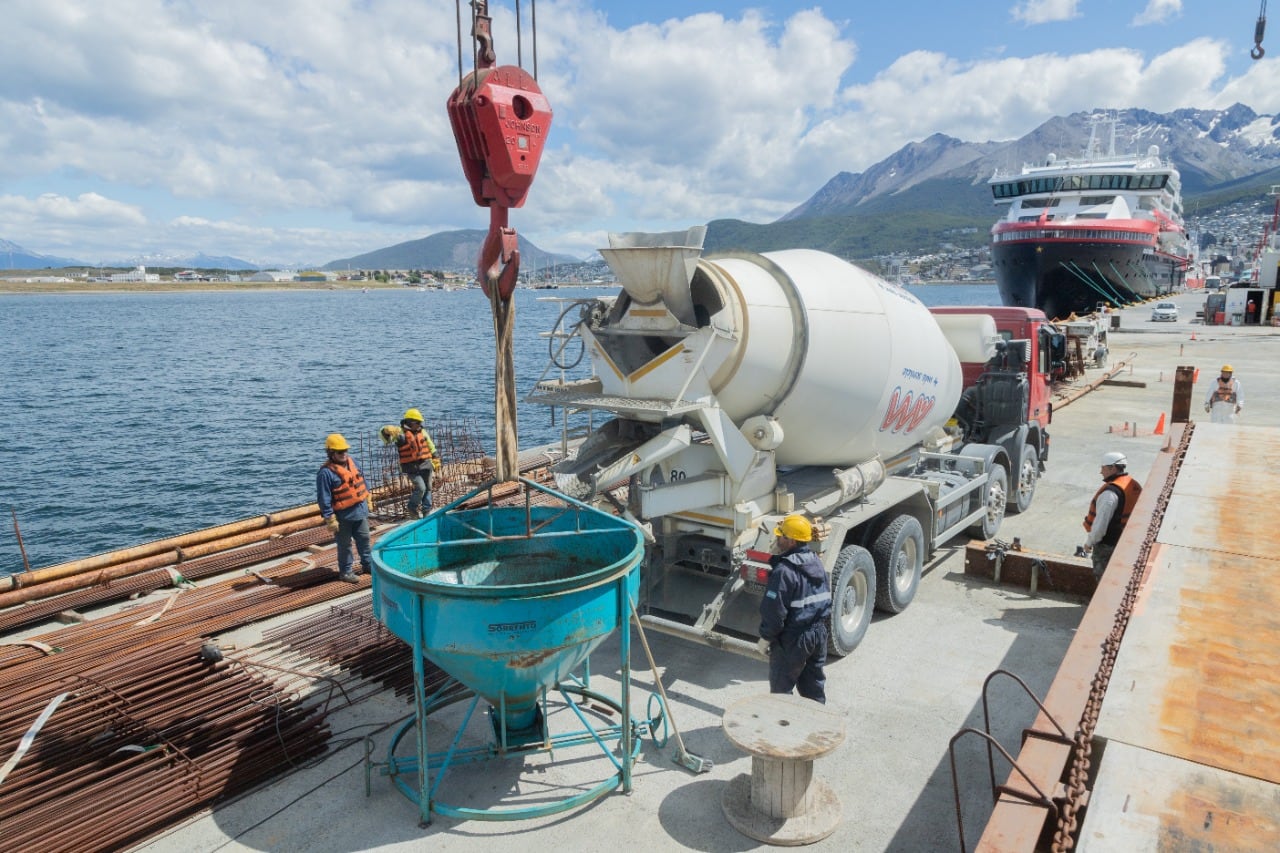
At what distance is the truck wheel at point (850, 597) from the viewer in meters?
7.45

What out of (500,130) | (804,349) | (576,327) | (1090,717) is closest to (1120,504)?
(804,349)

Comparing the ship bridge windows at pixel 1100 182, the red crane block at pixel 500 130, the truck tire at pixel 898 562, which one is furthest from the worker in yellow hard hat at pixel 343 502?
the ship bridge windows at pixel 1100 182

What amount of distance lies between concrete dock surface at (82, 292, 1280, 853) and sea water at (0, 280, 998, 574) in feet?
11.4

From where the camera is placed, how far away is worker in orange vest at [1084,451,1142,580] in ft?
26.9

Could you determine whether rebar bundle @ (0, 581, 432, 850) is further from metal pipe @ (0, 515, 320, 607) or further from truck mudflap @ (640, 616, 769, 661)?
truck mudflap @ (640, 616, 769, 661)

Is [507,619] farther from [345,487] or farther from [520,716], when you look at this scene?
[345,487]

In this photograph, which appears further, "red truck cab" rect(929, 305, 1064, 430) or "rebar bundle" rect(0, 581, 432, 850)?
"red truck cab" rect(929, 305, 1064, 430)

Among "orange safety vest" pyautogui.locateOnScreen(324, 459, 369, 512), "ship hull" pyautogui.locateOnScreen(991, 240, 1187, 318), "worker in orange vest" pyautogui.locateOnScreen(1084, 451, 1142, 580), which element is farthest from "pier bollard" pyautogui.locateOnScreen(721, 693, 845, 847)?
"ship hull" pyautogui.locateOnScreen(991, 240, 1187, 318)

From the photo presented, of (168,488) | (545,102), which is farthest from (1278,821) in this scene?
(168,488)

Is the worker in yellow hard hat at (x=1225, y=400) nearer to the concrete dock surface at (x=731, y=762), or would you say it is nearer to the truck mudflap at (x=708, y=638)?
the concrete dock surface at (x=731, y=762)

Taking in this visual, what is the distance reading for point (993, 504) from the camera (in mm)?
11359

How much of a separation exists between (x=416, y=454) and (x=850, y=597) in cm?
679

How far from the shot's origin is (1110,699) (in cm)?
419

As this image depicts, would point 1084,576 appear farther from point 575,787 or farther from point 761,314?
point 575,787
